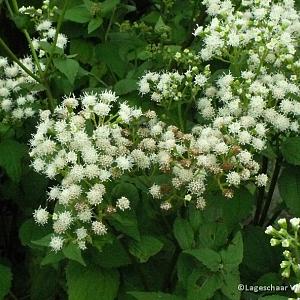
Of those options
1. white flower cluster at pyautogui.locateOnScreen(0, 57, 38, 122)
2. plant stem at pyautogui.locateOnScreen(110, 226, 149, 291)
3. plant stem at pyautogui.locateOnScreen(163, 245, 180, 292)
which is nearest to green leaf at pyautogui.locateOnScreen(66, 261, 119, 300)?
plant stem at pyautogui.locateOnScreen(110, 226, 149, 291)

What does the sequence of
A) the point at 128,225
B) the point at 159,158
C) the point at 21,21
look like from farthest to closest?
the point at 21,21
the point at 159,158
the point at 128,225

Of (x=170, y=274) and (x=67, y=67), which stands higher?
(x=67, y=67)

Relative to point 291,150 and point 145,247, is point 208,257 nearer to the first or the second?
point 145,247

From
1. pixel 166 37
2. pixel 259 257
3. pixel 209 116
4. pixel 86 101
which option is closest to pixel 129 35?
pixel 166 37

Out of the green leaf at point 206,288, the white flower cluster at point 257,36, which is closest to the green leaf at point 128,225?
the green leaf at point 206,288

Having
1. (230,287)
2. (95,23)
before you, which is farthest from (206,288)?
(95,23)

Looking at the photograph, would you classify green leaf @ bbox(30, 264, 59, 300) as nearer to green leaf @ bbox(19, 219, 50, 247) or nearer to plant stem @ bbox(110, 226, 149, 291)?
green leaf @ bbox(19, 219, 50, 247)
